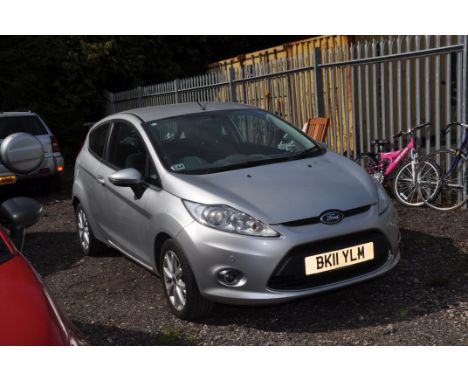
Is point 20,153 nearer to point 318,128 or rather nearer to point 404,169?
point 404,169

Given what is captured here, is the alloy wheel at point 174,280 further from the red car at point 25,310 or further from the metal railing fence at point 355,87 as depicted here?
the metal railing fence at point 355,87

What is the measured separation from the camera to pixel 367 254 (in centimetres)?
427

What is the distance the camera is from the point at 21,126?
422 inches

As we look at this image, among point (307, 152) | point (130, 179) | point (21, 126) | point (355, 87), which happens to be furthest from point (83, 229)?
point (21, 126)

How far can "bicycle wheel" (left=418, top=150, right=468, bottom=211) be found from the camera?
23.0 feet

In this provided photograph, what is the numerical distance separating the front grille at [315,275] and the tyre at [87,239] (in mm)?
2989

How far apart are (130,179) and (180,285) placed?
38.2 inches

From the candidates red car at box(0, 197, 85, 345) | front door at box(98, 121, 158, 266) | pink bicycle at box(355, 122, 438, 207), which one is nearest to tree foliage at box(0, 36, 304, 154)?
pink bicycle at box(355, 122, 438, 207)

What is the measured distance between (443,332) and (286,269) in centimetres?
116

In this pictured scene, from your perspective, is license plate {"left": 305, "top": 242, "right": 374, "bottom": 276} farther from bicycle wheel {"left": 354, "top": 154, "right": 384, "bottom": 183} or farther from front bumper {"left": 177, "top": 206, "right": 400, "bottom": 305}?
bicycle wheel {"left": 354, "top": 154, "right": 384, "bottom": 183}

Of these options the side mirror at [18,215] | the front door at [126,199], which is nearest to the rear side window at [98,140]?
the front door at [126,199]

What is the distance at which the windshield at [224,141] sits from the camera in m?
4.92

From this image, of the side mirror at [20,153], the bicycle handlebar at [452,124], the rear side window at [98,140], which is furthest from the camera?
the bicycle handlebar at [452,124]

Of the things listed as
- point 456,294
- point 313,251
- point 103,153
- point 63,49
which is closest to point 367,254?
point 313,251
